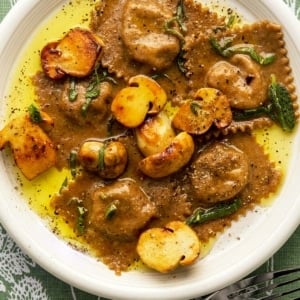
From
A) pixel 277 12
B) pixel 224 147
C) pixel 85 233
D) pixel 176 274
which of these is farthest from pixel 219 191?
pixel 277 12

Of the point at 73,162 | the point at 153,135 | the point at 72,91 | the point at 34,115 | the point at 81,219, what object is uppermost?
the point at 153,135

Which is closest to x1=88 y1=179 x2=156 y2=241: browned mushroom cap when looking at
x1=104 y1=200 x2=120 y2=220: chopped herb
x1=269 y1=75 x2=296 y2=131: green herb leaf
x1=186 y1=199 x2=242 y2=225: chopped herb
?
x1=104 y1=200 x2=120 y2=220: chopped herb

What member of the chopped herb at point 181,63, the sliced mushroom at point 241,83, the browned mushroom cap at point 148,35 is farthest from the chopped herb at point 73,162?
the sliced mushroom at point 241,83

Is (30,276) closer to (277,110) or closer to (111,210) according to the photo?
(111,210)

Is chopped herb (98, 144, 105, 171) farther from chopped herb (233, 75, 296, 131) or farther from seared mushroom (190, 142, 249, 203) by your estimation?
chopped herb (233, 75, 296, 131)

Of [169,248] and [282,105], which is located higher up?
[282,105]

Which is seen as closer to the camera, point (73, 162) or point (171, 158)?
point (171, 158)

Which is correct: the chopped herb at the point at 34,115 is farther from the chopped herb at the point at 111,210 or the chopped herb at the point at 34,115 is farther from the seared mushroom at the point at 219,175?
the seared mushroom at the point at 219,175

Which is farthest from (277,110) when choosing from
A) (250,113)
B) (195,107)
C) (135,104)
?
(135,104)
